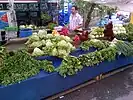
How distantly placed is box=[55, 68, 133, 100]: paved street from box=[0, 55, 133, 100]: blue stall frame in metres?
0.23

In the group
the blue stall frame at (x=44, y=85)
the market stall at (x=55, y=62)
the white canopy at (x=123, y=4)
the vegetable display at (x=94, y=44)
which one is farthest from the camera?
the white canopy at (x=123, y=4)

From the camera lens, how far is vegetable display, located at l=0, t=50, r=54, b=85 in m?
4.19

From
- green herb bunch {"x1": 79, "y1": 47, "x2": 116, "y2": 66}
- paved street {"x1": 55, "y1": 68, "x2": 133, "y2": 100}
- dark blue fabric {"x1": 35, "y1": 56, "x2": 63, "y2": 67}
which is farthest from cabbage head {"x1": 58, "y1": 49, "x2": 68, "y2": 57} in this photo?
paved street {"x1": 55, "y1": 68, "x2": 133, "y2": 100}

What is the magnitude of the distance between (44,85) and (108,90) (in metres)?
1.87

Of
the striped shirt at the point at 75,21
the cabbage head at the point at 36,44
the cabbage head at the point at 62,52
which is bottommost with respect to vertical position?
the cabbage head at the point at 62,52

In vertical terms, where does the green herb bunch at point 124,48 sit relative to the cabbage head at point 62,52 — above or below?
below

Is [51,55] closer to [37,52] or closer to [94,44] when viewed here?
[37,52]

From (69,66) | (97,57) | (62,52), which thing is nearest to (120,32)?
(97,57)

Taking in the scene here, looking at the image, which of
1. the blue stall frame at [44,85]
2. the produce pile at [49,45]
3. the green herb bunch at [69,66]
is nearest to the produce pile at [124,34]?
the blue stall frame at [44,85]

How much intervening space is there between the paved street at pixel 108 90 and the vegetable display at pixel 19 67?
3.14 feet

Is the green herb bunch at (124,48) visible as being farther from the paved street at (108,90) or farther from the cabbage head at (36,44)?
the cabbage head at (36,44)

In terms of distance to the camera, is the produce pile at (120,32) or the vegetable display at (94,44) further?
the produce pile at (120,32)

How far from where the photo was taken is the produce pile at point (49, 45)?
17.2ft

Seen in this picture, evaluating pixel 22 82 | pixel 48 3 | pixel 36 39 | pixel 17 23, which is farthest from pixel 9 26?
pixel 22 82
